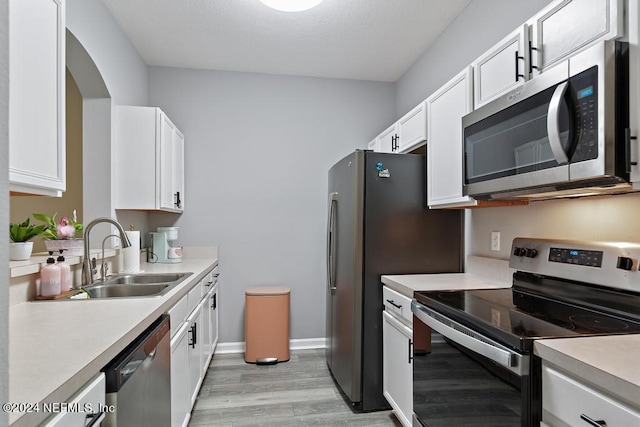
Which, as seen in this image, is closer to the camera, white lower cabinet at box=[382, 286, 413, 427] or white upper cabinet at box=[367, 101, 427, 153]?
white lower cabinet at box=[382, 286, 413, 427]

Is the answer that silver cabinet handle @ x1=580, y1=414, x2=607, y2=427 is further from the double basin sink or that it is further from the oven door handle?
the double basin sink

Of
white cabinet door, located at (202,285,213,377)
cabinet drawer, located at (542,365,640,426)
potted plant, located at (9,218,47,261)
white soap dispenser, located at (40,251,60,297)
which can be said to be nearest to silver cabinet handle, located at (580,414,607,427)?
cabinet drawer, located at (542,365,640,426)

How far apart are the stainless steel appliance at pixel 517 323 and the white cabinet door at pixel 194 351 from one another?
1.29 meters

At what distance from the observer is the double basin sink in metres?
2.03

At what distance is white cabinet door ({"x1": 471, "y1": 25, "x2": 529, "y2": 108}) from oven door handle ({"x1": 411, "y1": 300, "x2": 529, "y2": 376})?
1037mm

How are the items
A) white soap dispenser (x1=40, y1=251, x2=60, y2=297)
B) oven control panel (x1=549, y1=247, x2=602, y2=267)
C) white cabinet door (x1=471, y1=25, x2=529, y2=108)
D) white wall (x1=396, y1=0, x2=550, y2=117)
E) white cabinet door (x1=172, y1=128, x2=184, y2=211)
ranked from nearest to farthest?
oven control panel (x1=549, y1=247, x2=602, y2=267) < white cabinet door (x1=471, y1=25, x2=529, y2=108) < white soap dispenser (x1=40, y1=251, x2=60, y2=297) < white wall (x1=396, y1=0, x2=550, y2=117) < white cabinet door (x1=172, y1=128, x2=184, y2=211)

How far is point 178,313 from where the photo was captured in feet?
6.32

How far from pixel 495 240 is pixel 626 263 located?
952mm

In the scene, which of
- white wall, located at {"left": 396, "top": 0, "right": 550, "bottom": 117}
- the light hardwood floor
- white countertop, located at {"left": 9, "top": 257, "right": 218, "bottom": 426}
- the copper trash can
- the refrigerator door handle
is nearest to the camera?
white countertop, located at {"left": 9, "top": 257, "right": 218, "bottom": 426}

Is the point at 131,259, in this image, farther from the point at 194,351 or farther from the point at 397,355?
the point at 397,355

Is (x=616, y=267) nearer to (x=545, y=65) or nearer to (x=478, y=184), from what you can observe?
(x=478, y=184)

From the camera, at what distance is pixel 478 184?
1.83 metres

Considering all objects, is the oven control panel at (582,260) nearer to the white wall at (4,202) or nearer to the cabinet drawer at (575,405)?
the cabinet drawer at (575,405)

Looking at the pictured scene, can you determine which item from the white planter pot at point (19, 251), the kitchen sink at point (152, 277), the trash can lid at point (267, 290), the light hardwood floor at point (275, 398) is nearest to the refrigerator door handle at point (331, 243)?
the trash can lid at point (267, 290)
